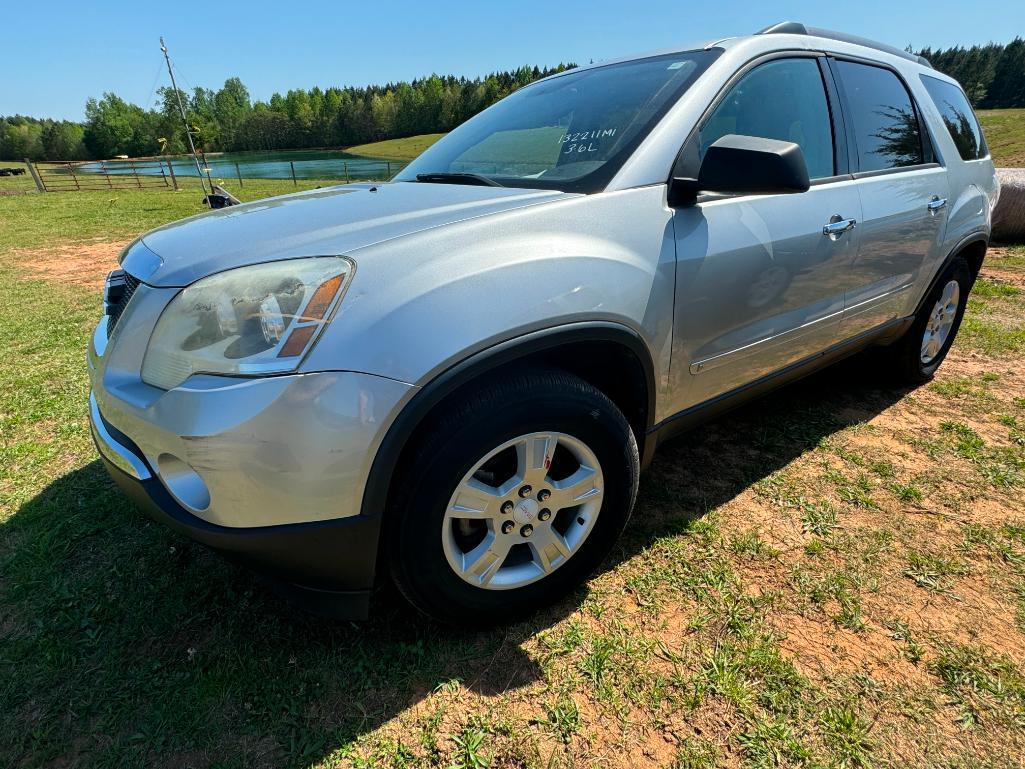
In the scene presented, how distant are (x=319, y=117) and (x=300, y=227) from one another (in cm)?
9344

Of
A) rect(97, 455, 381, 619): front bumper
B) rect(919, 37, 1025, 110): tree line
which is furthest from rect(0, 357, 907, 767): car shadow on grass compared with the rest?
rect(919, 37, 1025, 110): tree line

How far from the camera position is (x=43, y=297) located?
6.45 meters

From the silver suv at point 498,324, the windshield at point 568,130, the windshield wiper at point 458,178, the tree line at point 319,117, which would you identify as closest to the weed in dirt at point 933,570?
the silver suv at point 498,324

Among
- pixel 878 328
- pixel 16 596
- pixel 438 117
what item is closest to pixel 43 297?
pixel 16 596

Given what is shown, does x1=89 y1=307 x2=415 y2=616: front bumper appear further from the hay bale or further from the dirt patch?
the hay bale

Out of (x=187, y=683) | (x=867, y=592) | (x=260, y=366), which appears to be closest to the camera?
(x=260, y=366)

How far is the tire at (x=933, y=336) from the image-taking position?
133 inches

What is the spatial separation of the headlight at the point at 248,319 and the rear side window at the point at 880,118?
2488 mm

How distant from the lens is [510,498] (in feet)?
5.60

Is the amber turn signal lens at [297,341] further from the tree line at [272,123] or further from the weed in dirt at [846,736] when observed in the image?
the tree line at [272,123]

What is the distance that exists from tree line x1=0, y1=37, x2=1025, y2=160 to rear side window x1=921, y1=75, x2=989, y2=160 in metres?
70.7

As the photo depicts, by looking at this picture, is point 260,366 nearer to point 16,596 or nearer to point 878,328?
point 16,596

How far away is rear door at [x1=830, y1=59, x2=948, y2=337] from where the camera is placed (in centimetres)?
A: 259

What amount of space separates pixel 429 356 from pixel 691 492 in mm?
1694
